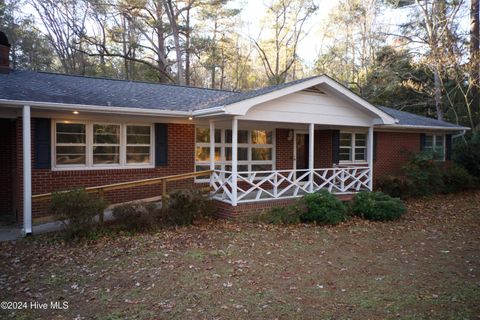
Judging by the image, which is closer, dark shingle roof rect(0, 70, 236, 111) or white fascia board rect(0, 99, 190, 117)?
white fascia board rect(0, 99, 190, 117)

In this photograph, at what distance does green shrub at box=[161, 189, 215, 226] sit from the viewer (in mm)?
8719

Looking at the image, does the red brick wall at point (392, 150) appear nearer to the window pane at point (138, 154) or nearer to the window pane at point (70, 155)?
the window pane at point (138, 154)

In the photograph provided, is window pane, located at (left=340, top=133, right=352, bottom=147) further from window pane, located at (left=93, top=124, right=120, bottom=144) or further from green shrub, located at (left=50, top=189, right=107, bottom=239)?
green shrub, located at (left=50, top=189, right=107, bottom=239)

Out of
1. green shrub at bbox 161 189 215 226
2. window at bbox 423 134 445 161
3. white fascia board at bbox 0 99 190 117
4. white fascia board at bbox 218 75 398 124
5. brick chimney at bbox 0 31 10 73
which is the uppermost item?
brick chimney at bbox 0 31 10 73

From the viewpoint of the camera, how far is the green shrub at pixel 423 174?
13.5 meters

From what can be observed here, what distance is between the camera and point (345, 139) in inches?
567

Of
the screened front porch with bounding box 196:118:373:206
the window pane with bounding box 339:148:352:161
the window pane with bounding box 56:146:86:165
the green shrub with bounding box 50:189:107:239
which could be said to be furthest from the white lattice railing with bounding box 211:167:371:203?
the window pane with bounding box 56:146:86:165

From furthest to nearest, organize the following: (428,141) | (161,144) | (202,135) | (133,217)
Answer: (428,141)
(202,135)
(161,144)
(133,217)

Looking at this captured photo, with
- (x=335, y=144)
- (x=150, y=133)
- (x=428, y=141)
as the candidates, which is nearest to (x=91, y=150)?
(x=150, y=133)

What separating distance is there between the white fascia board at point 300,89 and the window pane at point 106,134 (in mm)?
3512

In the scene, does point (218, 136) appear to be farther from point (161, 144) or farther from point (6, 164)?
point (6, 164)

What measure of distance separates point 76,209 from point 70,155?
2591mm

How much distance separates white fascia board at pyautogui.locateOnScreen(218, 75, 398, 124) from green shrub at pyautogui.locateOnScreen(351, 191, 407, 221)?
9.05 ft

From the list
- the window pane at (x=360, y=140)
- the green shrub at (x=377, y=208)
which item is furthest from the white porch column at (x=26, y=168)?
→ the window pane at (x=360, y=140)
